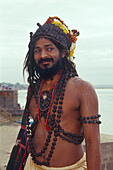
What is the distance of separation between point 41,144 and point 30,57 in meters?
0.95

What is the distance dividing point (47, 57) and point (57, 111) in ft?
1.79

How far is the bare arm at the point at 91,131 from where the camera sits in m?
2.06

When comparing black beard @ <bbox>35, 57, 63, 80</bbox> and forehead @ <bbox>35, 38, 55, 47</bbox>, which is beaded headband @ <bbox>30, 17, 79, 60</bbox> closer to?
forehead @ <bbox>35, 38, 55, 47</bbox>

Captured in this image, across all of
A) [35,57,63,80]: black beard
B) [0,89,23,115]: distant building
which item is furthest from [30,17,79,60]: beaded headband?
[0,89,23,115]: distant building

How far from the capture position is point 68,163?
221 centimetres

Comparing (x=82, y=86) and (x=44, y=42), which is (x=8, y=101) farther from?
(x=82, y=86)

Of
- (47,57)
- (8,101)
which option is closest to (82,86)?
(47,57)

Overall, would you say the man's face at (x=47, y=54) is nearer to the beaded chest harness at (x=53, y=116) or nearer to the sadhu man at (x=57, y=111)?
Answer: the sadhu man at (x=57, y=111)

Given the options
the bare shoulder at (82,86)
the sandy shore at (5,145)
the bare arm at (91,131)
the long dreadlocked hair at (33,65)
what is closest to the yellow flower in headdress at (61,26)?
the long dreadlocked hair at (33,65)

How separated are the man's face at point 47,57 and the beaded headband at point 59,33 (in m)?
0.07

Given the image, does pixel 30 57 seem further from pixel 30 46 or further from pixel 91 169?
pixel 91 169

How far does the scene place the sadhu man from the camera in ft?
6.98

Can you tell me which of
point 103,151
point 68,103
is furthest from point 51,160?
point 103,151

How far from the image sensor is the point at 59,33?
7.83 feet
